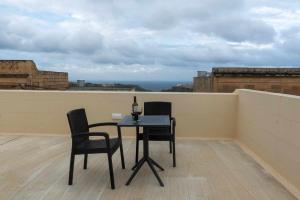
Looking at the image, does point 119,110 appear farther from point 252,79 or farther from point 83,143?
point 252,79

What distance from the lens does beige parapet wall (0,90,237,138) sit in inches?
240

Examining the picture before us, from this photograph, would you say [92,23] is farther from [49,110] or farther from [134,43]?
[49,110]

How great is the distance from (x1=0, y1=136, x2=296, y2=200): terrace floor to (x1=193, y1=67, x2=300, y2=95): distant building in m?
6.31

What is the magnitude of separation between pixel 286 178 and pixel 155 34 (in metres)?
8.49

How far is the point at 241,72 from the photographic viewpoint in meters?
11.6

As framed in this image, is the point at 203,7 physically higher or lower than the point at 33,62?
higher

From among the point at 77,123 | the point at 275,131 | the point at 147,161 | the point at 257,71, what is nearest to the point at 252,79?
the point at 257,71

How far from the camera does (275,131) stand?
4.14 m

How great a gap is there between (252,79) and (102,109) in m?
7.53

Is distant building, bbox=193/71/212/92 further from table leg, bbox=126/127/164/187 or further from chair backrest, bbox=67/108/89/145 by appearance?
chair backrest, bbox=67/108/89/145

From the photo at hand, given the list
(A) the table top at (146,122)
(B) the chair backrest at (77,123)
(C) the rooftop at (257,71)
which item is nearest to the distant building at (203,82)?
(C) the rooftop at (257,71)

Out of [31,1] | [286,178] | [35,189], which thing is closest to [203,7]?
[31,1]

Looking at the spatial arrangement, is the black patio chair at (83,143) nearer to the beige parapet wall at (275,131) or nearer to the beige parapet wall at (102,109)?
the beige parapet wall at (275,131)

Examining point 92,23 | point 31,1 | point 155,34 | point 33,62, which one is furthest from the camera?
point 33,62
